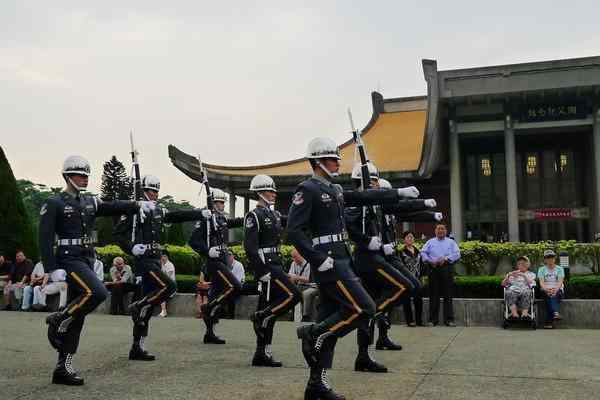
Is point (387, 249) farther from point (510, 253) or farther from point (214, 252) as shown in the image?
point (510, 253)

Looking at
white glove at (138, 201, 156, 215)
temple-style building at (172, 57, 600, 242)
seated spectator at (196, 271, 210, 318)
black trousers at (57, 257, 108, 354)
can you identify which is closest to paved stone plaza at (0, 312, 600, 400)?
black trousers at (57, 257, 108, 354)

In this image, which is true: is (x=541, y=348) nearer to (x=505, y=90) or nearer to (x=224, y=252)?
(x=224, y=252)

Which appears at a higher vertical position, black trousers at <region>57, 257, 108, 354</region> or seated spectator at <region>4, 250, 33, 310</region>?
black trousers at <region>57, 257, 108, 354</region>

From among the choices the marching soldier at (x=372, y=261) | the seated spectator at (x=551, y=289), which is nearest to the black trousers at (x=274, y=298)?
the marching soldier at (x=372, y=261)

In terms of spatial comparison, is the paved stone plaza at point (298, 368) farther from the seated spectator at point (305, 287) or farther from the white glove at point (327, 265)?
the seated spectator at point (305, 287)

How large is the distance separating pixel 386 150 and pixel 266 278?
78.8 ft

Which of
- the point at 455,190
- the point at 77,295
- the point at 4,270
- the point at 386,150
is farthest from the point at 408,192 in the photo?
the point at 386,150

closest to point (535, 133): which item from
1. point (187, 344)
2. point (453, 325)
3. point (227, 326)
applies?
point (453, 325)

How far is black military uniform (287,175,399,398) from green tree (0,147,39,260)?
16.3 m

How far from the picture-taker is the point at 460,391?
5449mm

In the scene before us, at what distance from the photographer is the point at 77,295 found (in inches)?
247

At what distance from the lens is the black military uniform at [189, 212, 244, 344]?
881 centimetres

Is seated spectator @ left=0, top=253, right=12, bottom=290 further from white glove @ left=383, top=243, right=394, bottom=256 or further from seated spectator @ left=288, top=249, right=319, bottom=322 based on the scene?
white glove @ left=383, top=243, right=394, bottom=256

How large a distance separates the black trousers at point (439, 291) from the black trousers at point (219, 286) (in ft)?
14.1
